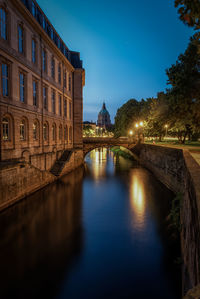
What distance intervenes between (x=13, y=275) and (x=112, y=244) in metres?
5.17

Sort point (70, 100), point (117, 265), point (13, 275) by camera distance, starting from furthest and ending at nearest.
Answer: point (70, 100)
point (117, 265)
point (13, 275)

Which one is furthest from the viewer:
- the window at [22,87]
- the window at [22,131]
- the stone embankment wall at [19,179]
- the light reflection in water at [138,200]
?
the window at [22,131]

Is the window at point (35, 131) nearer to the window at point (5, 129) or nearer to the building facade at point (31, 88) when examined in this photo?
the building facade at point (31, 88)

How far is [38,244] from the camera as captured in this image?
412 inches

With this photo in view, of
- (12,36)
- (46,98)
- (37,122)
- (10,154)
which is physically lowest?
(10,154)

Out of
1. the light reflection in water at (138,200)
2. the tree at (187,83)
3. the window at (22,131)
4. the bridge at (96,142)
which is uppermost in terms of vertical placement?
the tree at (187,83)

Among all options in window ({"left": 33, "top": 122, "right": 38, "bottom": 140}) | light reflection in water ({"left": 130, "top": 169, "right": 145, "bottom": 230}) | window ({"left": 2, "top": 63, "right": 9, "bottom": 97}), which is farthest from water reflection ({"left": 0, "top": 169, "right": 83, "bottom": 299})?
window ({"left": 2, "top": 63, "right": 9, "bottom": 97})

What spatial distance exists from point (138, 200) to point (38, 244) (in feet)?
35.9

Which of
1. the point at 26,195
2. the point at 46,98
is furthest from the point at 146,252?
the point at 46,98

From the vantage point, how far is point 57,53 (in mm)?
26703

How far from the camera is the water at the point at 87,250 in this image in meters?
7.60

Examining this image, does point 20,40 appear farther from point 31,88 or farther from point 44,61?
point 44,61

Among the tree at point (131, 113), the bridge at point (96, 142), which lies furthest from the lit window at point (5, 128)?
the tree at point (131, 113)

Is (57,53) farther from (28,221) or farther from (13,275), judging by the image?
(13,275)
